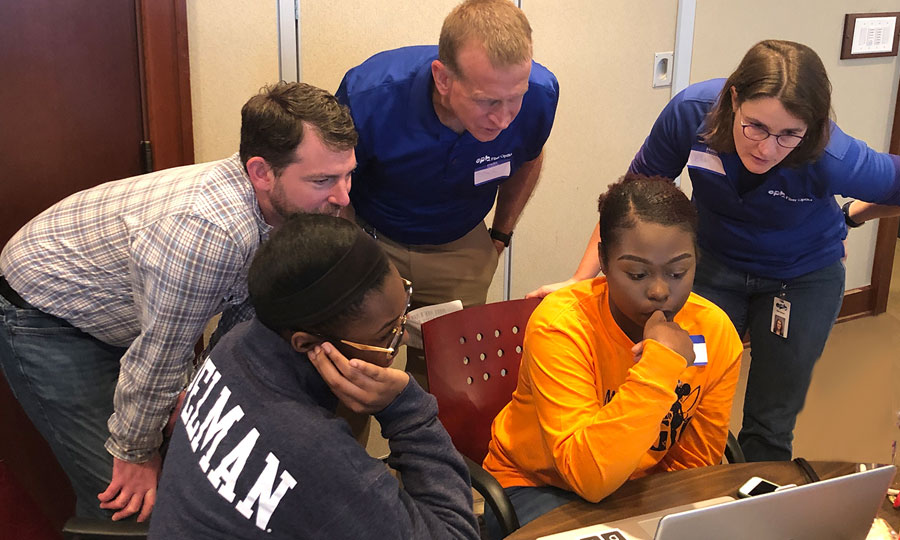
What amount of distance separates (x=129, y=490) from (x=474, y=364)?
799 millimetres

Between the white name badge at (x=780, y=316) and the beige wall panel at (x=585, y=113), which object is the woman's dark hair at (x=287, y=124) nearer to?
the white name badge at (x=780, y=316)

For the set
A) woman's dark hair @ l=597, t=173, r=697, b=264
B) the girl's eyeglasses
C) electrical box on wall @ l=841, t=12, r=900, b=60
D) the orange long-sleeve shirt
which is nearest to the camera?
the girl's eyeglasses

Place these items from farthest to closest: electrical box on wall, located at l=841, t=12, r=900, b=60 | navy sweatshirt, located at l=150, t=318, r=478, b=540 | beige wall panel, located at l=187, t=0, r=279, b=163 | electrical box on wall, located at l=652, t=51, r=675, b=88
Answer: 1. electrical box on wall, located at l=841, t=12, r=900, b=60
2. electrical box on wall, located at l=652, t=51, r=675, b=88
3. beige wall panel, located at l=187, t=0, r=279, b=163
4. navy sweatshirt, located at l=150, t=318, r=478, b=540

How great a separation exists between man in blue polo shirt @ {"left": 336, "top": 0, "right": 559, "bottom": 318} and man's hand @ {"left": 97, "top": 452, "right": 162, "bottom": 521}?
3.12 feet

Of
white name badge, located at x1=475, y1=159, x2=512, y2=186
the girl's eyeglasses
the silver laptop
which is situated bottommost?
the silver laptop

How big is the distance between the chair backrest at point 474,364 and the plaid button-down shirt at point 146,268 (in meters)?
0.46

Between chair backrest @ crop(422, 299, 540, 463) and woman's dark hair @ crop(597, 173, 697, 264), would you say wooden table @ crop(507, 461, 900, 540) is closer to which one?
woman's dark hair @ crop(597, 173, 697, 264)

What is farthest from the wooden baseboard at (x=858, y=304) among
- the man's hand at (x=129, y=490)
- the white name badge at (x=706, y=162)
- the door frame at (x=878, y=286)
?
the man's hand at (x=129, y=490)

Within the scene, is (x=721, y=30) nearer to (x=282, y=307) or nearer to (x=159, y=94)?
(x=159, y=94)

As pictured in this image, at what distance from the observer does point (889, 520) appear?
1.31 metres

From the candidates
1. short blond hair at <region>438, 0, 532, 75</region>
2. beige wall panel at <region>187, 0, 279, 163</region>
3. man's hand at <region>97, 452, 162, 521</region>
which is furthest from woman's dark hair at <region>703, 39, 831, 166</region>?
man's hand at <region>97, 452, 162, 521</region>

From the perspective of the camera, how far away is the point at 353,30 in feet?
9.00

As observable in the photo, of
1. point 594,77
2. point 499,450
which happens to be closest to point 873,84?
point 594,77

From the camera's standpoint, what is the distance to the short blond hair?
75.7 inches
